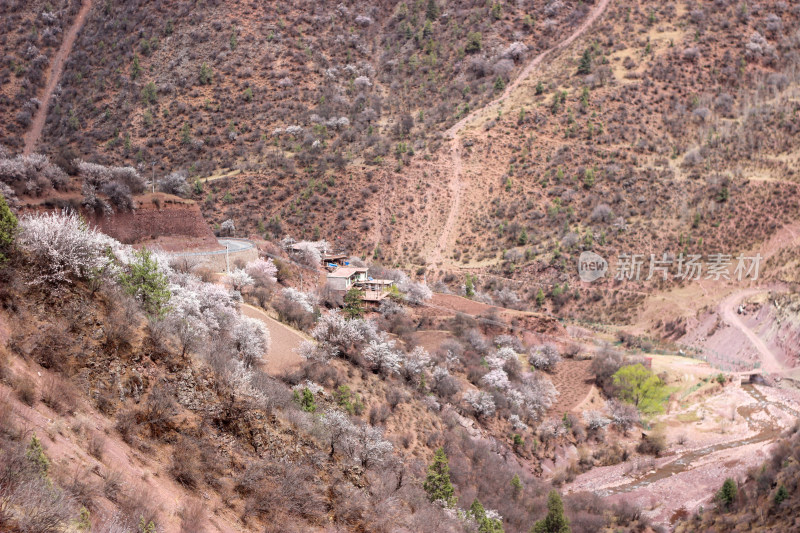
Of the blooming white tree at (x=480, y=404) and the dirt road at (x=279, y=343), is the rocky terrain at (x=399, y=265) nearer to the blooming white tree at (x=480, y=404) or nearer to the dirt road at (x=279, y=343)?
the dirt road at (x=279, y=343)

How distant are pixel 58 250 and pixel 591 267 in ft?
140

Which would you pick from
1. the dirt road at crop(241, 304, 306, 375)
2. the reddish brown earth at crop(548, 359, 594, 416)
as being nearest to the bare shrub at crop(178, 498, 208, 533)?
the dirt road at crop(241, 304, 306, 375)

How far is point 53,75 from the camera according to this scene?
224ft

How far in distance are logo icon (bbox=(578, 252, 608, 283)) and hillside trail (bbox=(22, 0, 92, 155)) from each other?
47.9 metres

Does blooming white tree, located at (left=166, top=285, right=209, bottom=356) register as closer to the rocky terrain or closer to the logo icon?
the rocky terrain

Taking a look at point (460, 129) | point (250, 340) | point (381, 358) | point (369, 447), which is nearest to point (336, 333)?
point (381, 358)

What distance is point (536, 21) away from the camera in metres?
75.2

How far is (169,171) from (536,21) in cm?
4488

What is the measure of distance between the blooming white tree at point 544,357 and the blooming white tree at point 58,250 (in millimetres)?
28496

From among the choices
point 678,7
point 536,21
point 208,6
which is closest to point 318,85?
point 208,6

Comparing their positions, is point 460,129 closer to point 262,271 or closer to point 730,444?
point 262,271

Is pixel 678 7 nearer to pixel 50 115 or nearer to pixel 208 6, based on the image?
pixel 208 6

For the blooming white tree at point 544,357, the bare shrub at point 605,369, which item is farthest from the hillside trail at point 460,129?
the bare shrub at point 605,369

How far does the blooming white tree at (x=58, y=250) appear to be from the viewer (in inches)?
475
